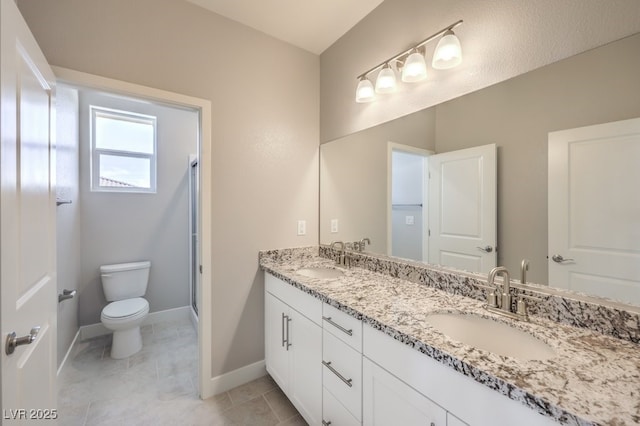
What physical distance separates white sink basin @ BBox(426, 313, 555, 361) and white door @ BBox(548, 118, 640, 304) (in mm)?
293

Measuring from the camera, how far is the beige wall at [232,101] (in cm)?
148

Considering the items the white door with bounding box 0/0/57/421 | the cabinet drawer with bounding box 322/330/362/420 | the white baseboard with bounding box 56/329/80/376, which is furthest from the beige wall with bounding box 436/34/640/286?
the white baseboard with bounding box 56/329/80/376

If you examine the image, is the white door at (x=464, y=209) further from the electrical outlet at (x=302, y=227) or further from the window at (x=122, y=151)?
the window at (x=122, y=151)

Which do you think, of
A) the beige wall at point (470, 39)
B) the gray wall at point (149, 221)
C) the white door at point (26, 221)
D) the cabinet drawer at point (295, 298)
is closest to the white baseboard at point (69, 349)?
the gray wall at point (149, 221)

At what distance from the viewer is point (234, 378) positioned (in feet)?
6.32

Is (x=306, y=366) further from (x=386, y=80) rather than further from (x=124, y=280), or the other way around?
(x=124, y=280)

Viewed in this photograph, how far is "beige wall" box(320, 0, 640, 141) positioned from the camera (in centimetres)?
99

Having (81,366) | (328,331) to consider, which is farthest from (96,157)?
(328,331)

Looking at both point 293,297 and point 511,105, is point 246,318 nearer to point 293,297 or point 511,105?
point 293,297

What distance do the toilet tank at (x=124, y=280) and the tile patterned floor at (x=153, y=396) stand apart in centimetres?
49

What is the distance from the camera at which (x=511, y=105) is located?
1202 millimetres

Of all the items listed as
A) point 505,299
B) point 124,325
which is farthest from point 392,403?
point 124,325

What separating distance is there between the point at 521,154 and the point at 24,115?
1.95 m

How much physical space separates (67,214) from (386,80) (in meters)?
2.63
